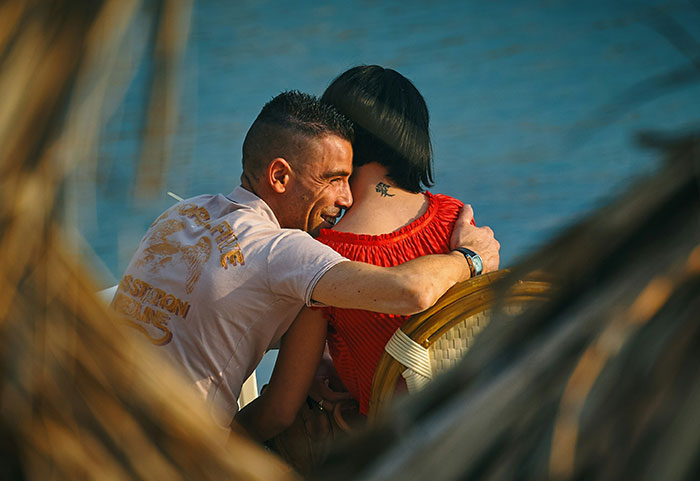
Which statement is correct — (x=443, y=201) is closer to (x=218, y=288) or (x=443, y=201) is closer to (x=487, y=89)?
(x=218, y=288)

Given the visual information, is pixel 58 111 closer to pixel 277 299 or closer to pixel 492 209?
pixel 277 299

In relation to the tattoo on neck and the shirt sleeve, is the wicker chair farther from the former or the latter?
the tattoo on neck

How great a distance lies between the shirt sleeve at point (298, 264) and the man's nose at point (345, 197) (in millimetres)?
418

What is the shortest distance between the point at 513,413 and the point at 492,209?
686 centimetres

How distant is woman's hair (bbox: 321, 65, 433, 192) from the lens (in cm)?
213

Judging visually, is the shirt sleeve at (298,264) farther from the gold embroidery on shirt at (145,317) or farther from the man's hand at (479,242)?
the man's hand at (479,242)

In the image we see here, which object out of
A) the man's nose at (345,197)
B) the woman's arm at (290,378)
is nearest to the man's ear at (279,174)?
the man's nose at (345,197)

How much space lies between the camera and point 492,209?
712 cm

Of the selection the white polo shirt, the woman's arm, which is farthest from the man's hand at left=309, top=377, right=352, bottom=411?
the white polo shirt

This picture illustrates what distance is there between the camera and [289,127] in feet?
6.91

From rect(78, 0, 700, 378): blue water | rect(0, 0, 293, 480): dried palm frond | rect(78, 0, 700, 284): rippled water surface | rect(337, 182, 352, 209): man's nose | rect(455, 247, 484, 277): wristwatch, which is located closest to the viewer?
rect(0, 0, 293, 480): dried palm frond

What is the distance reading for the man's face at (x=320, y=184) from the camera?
2.10m

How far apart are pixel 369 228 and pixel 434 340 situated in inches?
19.3

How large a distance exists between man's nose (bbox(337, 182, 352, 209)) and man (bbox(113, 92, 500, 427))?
265 millimetres
